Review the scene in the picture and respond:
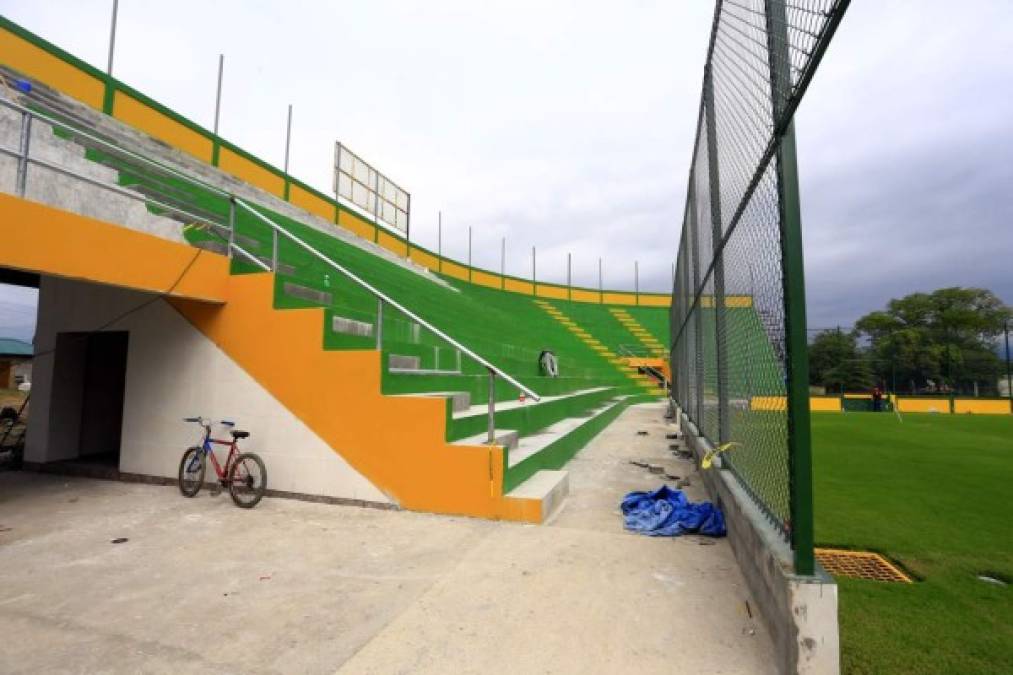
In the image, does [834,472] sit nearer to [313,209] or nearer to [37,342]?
[37,342]

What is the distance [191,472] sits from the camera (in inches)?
189

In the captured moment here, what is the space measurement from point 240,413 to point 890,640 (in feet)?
16.6

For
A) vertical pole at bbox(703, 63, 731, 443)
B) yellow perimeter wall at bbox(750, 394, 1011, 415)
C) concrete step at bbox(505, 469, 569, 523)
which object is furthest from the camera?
yellow perimeter wall at bbox(750, 394, 1011, 415)

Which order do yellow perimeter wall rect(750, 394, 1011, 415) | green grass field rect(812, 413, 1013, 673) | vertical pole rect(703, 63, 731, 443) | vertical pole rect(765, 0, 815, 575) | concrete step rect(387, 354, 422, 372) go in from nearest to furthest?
vertical pole rect(765, 0, 815, 575) < green grass field rect(812, 413, 1013, 673) < vertical pole rect(703, 63, 731, 443) < concrete step rect(387, 354, 422, 372) < yellow perimeter wall rect(750, 394, 1011, 415)

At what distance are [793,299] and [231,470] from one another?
451cm

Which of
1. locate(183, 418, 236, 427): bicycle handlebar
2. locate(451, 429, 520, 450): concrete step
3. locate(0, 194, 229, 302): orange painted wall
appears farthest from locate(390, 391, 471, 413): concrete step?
locate(0, 194, 229, 302): orange painted wall

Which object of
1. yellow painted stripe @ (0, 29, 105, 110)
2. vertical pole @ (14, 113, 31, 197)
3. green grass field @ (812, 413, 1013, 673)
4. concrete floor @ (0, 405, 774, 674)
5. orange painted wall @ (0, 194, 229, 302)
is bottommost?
concrete floor @ (0, 405, 774, 674)

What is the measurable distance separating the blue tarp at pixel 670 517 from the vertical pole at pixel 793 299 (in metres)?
1.85

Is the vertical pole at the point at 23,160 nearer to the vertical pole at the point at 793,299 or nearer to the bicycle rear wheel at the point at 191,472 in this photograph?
the bicycle rear wheel at the point at 191,472

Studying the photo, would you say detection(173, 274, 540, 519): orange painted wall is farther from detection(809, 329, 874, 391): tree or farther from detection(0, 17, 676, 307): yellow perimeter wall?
detection(809, 329, 874, 391): tree

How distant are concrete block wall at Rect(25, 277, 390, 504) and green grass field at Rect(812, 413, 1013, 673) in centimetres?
342

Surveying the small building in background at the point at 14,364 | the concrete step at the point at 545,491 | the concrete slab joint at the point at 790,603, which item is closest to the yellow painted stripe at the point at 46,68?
the concrete step at the point at 545,491

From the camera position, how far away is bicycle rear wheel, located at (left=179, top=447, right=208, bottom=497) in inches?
188

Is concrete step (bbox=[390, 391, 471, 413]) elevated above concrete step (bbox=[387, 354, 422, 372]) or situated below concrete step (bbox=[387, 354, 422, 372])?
below
